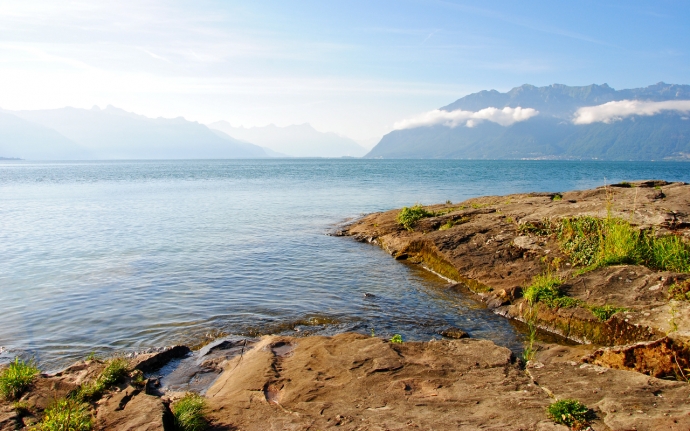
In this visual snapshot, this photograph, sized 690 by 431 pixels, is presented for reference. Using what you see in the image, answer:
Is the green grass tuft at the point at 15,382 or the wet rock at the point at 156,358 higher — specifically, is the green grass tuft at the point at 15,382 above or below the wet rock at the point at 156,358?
above

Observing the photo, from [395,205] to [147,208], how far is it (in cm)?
2333

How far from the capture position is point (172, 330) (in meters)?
12.5

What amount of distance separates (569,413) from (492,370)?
2.27 metres

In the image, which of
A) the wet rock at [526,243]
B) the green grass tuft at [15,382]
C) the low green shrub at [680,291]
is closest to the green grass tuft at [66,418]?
the green grass tuft at [15,382]

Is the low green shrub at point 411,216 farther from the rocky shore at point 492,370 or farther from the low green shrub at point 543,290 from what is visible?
the low green shrub at point 543,290

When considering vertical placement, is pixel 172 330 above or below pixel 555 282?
below

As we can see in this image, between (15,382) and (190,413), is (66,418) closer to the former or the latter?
(190,413)

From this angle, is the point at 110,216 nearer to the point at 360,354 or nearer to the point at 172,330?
the point at 172,330

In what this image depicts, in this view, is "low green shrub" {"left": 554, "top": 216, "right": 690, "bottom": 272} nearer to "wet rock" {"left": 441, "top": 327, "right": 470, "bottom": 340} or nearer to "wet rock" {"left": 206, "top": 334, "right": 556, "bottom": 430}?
"wet rock" {"left": 441, "top": 327, "right": 470, "bottom": 340}

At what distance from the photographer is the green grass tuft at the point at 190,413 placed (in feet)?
22.4

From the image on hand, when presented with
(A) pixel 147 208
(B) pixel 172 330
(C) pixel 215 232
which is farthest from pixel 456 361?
(A) pixel 147 208

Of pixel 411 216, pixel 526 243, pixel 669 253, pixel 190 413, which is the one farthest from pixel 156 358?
pixel 411 216

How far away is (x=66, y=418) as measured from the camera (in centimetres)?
652

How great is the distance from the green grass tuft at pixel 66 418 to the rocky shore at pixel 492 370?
253mm
